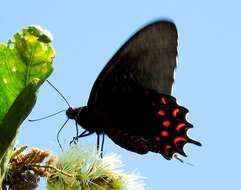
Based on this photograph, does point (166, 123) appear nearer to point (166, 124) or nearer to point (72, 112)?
point (166, 124)

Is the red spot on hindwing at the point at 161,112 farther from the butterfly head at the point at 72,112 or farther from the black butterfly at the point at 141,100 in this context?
the butterfly head at the point at 72,112

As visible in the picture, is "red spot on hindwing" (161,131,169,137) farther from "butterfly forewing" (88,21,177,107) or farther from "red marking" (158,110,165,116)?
"butterfly forewing" (88,21,177,107)

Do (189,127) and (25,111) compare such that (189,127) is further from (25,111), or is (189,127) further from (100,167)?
(25,111)

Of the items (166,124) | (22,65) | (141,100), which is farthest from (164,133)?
(22,65)

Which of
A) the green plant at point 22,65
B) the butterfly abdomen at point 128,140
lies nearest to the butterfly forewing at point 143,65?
the butterfly abdomen at point 128,140

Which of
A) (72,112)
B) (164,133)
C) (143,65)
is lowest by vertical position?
(164,133)

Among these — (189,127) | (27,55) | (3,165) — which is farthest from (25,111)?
(189,127)

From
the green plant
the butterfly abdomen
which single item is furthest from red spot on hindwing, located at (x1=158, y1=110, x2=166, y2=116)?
the green plant

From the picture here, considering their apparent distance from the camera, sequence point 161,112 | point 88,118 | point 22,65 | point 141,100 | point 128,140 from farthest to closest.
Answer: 1. point 161,112
2. point 141,100
3. point 88,118
4. point 128,140
5. point 22,65
